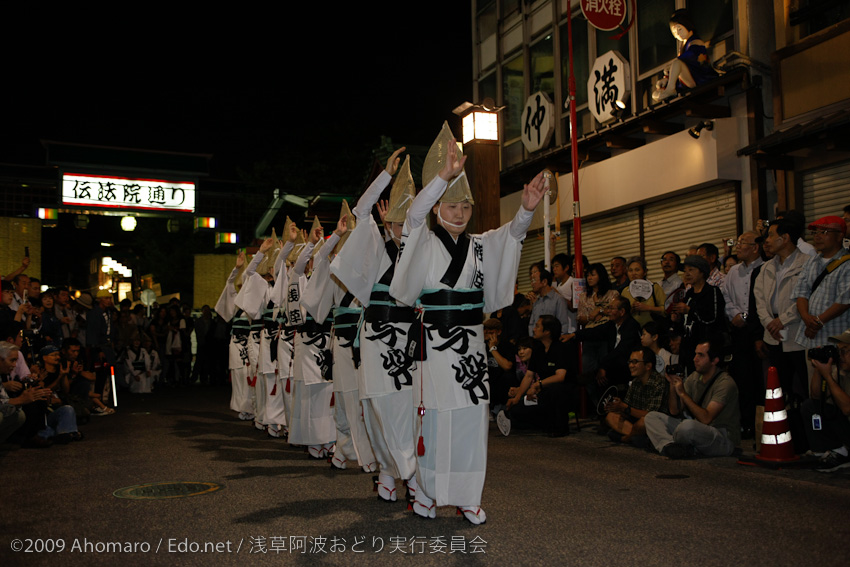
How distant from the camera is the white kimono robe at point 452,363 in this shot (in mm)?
5145

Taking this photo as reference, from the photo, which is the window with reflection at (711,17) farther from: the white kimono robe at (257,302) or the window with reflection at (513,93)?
the white kimono robe at (257,302)

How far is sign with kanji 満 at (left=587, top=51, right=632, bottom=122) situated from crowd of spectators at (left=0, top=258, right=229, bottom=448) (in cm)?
959

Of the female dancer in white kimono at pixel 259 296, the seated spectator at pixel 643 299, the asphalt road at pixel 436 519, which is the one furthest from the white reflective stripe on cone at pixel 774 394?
the female dancer in white kimono at pixel 259 296

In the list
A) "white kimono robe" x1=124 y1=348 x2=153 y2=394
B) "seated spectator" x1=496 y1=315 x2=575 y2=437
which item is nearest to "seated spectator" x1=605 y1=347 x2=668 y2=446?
"seated spectator" x1=496 y1=315 x2=575 y2=437

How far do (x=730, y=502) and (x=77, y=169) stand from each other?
74.5 ft

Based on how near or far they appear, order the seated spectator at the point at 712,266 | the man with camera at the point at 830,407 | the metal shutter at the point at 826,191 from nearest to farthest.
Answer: the man with camera at the point at 830,407
the seated spectator at the point at 712,266
the metal shutter at the point at 826,191

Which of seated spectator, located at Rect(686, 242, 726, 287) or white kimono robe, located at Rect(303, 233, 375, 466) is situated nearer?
white kimono robe, located at Rect(303, 233, 375, 466)

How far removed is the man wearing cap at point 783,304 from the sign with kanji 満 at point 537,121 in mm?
9031

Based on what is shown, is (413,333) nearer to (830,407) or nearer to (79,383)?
(830,407)

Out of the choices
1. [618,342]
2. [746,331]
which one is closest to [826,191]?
[746,331]

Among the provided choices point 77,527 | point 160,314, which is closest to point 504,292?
point 77,527

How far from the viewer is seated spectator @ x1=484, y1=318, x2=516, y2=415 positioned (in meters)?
10.8

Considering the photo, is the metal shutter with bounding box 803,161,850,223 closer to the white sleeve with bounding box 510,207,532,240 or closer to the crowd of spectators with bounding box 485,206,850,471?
the crowd of spectators with bounding box 485,206,850,471

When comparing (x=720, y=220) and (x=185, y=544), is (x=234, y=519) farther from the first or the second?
(x=720, y=220)
